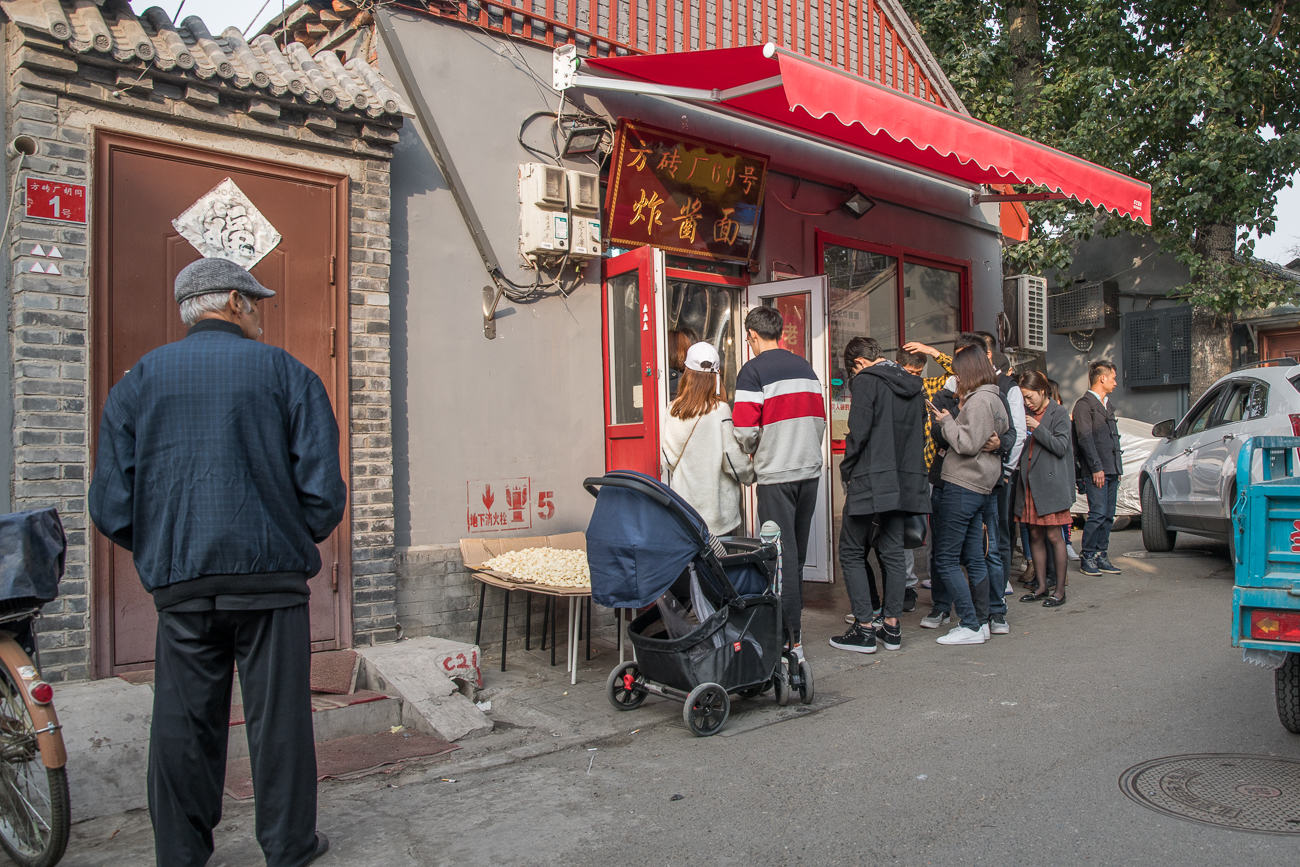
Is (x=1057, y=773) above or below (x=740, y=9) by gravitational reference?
below

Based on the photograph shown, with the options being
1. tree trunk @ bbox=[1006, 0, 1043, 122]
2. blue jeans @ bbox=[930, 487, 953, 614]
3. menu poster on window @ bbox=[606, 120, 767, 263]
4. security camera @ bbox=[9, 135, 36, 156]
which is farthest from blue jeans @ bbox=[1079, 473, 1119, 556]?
tree trunk @ bbox=[1006, 0, 1043, 122]

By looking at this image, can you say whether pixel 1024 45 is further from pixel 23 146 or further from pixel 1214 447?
pixel 23 146

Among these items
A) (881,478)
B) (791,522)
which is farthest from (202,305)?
(881,478)

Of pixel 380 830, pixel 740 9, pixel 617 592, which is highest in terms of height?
pixel 740 9

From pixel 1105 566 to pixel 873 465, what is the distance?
4.58 m

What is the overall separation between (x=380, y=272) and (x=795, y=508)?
9.55ft

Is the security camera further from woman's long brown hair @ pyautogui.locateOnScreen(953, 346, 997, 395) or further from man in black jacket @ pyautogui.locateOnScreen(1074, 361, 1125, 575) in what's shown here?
man in black jacket @ pyautogui.locateOnScreen(1074, 361, 1125, 575)

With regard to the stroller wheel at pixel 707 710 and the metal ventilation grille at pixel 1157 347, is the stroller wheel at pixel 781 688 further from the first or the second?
the metal ventilation grille at pixel 1157 347

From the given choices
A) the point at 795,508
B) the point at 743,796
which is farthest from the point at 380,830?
the point at 795,508

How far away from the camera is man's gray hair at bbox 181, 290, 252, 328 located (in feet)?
10.4

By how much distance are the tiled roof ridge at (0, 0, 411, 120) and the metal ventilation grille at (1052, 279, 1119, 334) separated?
15.3 metres

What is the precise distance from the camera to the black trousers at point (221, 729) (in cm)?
296

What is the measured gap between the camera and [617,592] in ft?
14.4

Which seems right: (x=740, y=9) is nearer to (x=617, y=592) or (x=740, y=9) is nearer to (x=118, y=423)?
(x=617, y=592)
